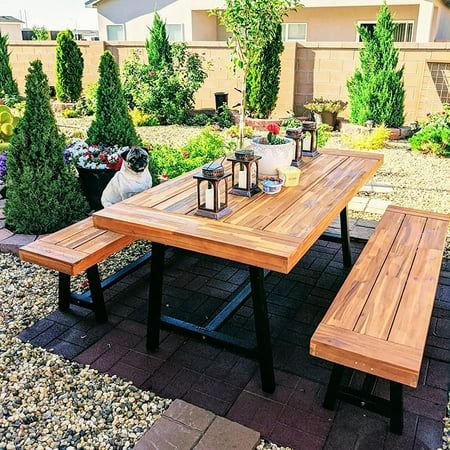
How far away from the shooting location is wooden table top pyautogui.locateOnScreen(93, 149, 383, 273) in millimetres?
1970

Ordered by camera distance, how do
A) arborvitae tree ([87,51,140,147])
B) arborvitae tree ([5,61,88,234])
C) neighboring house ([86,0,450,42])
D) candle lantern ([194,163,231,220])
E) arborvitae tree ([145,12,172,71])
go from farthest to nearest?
neighboring house ([86,0,450,42]) → arborvitae tree ([145,12,172,71]) → arborvitae tree ([87,51,140,147]) → arborvitae tree ([5,61,88,234]) → candle lantern ([194,163,231,220])

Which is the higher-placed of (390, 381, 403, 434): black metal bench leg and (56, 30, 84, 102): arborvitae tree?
(56, 30, 84, 102): arborvitae tree

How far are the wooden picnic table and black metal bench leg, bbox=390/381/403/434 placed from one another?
54cm

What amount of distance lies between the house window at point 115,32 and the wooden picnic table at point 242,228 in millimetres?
14747

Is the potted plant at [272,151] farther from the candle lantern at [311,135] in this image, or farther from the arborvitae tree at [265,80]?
the arborvitae tree at [265,80]

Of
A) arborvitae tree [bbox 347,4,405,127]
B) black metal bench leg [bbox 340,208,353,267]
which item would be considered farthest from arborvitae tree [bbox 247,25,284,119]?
black metal bench leg [bbox 340,208,353,267]

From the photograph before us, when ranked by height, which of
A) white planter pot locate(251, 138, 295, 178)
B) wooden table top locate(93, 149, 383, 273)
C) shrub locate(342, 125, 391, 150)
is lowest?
shrub locate(342, 125, 391, 150)

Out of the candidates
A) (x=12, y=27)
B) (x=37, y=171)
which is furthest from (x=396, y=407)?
(x=12, y=27)

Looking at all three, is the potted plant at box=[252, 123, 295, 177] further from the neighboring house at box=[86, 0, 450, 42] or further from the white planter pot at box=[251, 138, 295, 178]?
the neighboring house at box=[86, 0, 450, 42]

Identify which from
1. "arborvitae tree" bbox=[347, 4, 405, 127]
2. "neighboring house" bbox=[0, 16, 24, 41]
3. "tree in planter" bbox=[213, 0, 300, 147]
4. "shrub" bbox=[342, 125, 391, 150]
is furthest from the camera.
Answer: "neighboring house" bbox=[0, 16, 24, 41]

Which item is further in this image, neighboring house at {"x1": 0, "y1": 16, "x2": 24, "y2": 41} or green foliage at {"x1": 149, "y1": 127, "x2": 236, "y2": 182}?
neighboring house at {"x1": 0, "y1": 16, "x2": 24, "y2": 41}

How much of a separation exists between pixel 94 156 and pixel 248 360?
2475 millimetres

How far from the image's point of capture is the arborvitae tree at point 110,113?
415cm

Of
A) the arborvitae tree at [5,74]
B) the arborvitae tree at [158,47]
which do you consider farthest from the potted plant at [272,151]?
the arborvitae tree at [5,74]
